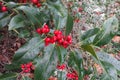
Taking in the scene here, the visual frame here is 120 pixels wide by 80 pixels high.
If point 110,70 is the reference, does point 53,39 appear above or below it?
above

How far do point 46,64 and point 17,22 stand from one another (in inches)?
18.3

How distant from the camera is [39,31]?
1.95 m

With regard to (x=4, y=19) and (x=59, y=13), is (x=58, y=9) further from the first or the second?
(x=4, y=19)

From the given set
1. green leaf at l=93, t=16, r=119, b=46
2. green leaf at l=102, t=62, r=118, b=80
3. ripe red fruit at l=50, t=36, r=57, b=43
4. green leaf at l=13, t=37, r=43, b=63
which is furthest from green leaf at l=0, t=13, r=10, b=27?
green leaf at l=102, t=62, r=118, b=80

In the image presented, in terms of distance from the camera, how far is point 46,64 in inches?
71.1

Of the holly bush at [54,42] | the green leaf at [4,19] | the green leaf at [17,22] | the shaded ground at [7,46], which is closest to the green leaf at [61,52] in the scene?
the holly bush at [54,42]

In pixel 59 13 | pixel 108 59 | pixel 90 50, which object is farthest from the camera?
pixel 59 13

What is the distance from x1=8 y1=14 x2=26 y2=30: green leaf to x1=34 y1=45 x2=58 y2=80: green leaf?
0.35 m

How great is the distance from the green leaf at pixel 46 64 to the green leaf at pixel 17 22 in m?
0.35

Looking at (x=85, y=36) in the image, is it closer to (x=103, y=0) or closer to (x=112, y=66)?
(x=112, y=66)

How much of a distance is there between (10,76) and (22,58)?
1.67ft

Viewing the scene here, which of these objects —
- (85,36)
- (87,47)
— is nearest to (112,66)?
(87,47)

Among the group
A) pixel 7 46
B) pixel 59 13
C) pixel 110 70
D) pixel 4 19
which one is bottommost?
pixel 7 46

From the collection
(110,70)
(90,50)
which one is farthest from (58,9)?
(110,70)
